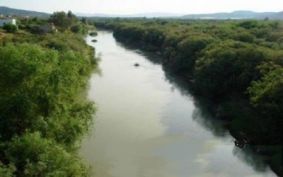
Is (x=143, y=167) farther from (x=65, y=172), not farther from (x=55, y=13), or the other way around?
(x=55, y=13)

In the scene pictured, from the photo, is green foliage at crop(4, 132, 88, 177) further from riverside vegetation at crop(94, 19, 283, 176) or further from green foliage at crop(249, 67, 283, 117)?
green foliage at crop(249, 67, 283, 117)

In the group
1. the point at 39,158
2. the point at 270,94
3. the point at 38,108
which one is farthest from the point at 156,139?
the point at 39,158

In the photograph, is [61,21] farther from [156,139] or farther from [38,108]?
[38,108]

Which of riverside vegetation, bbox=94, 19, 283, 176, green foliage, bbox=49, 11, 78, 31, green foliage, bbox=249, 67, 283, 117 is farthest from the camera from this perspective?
green foliage, bbox=49, 11, 78, 31

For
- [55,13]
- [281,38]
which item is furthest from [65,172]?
[55,13]

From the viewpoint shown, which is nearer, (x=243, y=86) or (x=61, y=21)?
(x=243, y=86)

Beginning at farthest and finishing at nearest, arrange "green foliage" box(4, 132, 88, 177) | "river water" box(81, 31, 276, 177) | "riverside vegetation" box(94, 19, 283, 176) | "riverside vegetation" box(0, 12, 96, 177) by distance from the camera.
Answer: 1. "riverside vegetation" box(94, 19, 283, 176)
2. "river water" box(81, 31, 276, 177)
3. "riverside vegetation" box(0, 12, 96, 177)
4. "green foliage" box(4, 132, 88, 177)

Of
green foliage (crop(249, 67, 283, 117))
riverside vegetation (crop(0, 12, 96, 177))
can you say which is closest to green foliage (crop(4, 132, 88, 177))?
riverside vegetation (crop(0, 12, 96, 177))

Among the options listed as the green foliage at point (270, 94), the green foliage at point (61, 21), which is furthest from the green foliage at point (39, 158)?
the green foliage at point (61, 21)

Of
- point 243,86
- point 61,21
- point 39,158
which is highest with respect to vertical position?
point 39,158
